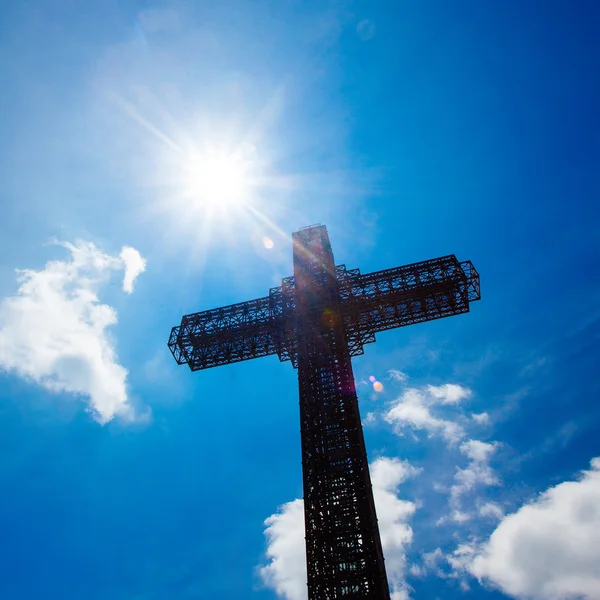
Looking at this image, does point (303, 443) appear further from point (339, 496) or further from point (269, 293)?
point (269, 293)

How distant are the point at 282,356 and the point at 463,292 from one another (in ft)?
29.7

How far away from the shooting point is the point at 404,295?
23578 mm

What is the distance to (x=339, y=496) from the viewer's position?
59.0ft

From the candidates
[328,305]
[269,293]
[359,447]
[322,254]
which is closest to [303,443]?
[359,447]

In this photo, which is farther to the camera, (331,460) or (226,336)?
(226,336)

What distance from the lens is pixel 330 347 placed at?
70.7 ft

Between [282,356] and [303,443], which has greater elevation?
[282,356]

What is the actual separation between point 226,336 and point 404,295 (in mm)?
8715

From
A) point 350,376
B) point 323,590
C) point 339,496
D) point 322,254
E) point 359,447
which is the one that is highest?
point 322,254

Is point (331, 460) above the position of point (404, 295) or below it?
below

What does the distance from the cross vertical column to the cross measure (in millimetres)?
34

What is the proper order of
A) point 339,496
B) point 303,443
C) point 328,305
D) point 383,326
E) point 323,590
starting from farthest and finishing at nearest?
point 383,326, point 328,305, point 303,443, point 339,496, point 323,590

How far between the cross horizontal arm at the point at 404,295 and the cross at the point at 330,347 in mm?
47

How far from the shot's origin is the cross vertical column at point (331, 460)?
16562mm
